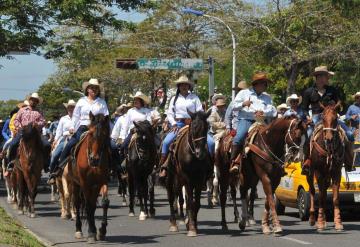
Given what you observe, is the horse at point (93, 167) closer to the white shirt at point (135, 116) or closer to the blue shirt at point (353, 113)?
the white shirt at point (135, 116)

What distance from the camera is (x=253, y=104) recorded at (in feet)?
52.5

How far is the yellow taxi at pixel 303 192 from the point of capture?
676 inches

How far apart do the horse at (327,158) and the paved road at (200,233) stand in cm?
34

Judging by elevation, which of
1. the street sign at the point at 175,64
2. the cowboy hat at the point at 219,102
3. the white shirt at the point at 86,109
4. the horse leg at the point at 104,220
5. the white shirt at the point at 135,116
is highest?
the street sign at the point at 175,64

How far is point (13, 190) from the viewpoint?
75.4 ft

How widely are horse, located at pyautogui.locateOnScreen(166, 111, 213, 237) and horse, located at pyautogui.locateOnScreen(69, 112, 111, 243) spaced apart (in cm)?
132

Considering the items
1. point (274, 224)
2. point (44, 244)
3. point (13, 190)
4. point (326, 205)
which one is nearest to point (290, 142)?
point (274, 224)

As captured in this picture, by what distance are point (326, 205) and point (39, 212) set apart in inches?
278

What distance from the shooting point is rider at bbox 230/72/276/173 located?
628 inches

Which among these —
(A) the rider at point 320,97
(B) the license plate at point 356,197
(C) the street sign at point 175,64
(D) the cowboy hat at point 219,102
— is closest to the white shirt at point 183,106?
(A) the rider at point 320,97

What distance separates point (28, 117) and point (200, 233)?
6.36 m

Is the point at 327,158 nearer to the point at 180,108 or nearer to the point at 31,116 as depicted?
the point at 180,108

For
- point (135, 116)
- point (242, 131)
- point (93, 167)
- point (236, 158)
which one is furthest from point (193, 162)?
point (135, 116)

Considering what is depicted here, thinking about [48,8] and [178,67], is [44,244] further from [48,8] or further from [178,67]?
[178,67]
